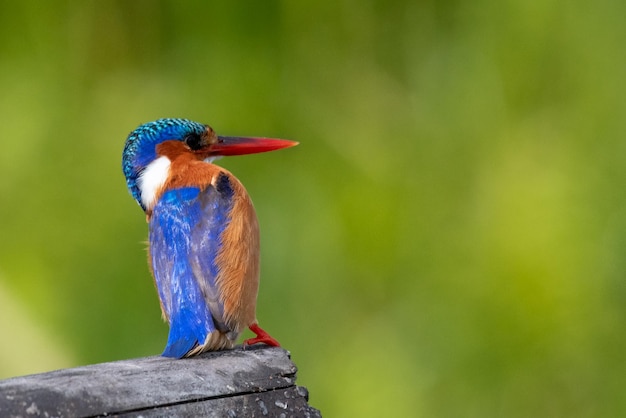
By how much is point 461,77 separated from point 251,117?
892 millimetres

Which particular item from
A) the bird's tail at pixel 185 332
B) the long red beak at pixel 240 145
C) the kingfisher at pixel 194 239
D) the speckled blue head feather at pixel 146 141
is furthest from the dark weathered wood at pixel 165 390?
the long red beak at pixel 240 145

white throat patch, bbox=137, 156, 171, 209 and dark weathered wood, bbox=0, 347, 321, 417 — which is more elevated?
white throat patch, bbox=137, 156, 171, 209

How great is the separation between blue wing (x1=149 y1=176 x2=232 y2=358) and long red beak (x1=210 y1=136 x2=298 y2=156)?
0.97 feet

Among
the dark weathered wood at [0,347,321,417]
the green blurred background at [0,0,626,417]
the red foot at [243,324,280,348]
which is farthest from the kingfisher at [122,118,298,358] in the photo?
the green blurred background at [0,0,626,417]

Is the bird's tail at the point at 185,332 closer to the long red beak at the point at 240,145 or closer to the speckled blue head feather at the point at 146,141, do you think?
the speckled blue head feather at the point at 146,141

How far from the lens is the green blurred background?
4004 millimetres

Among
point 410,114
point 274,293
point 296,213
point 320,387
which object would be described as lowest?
point 320,387

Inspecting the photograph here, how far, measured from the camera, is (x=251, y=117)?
4.30 m

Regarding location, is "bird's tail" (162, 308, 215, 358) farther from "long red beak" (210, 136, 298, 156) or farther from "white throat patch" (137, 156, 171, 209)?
"long red beak" (210, 136, 298, 156)

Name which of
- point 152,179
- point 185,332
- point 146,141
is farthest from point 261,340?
point 146,141

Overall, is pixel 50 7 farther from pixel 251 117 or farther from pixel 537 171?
pixel 537 171

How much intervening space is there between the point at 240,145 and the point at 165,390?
57.1 inches

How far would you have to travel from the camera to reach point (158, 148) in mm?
2928

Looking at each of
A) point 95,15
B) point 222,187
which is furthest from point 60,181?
point 222,187
